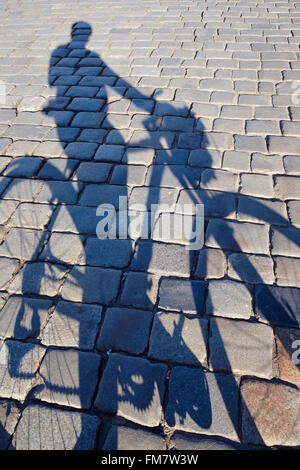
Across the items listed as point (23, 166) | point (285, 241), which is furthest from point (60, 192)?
point (285, 241)

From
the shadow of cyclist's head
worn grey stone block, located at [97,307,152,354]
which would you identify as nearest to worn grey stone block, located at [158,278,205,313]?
worn grey stone block, located at [97,307,152,354]

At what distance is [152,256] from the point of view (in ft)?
7.84

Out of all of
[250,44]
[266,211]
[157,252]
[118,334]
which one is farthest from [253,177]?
[250,44]

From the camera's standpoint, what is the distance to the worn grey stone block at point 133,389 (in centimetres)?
174

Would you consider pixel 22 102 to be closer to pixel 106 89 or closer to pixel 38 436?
pixel 106 89

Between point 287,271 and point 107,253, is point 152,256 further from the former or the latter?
point 287,271

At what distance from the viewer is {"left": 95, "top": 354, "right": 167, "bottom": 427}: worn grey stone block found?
68.4 inches

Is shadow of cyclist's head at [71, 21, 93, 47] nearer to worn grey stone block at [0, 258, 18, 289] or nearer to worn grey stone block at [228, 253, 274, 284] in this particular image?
worn grey stone block at [0, 258, 18, 289]

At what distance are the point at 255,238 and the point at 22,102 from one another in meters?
3.23

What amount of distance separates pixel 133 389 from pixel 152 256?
0.90 metres

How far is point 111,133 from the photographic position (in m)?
3.44

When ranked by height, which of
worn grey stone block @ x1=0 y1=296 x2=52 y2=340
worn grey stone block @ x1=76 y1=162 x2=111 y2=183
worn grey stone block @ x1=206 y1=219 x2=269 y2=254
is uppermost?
worn grey stone block @ x1=76 y1=162 x2=111 y2=183

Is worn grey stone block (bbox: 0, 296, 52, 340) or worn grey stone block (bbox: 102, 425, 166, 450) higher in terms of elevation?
worn grey stone block (bbox: 0, 296, 52, 340)

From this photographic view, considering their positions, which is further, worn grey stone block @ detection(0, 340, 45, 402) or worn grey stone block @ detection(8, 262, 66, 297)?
worn grey stone block @ detection(8, 262, 66, 297)
